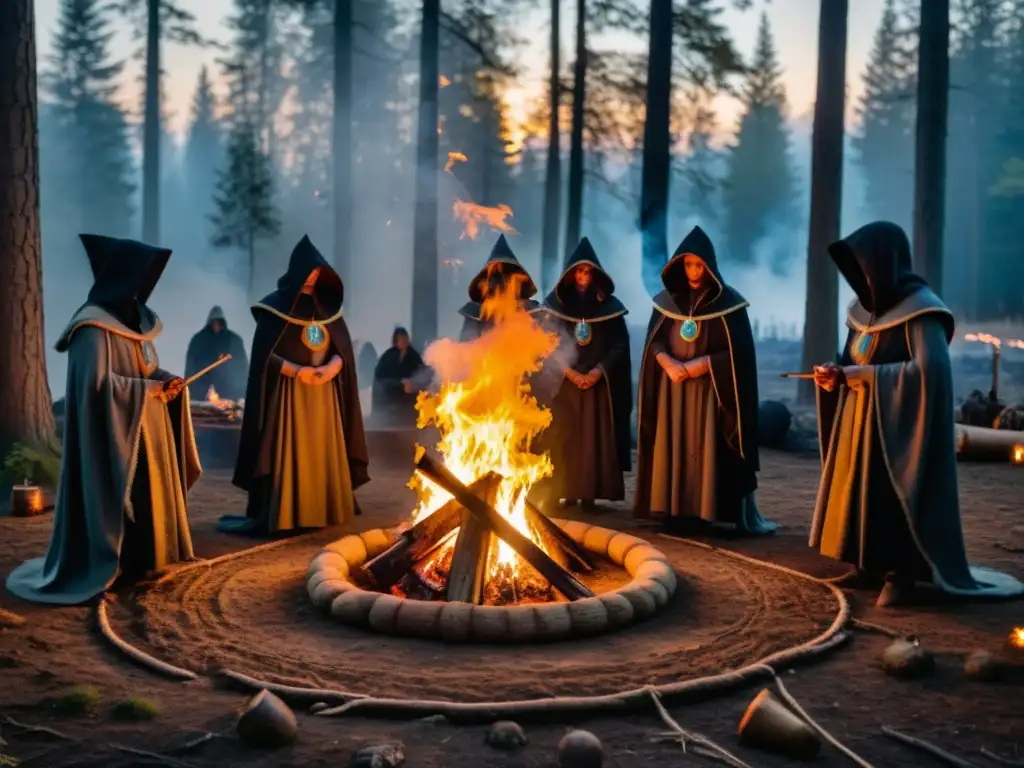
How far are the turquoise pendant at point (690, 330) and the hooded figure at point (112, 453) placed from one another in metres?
4.57

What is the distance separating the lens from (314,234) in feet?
150

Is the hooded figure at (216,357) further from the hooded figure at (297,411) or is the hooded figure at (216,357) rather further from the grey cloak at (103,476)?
the grey cloak at (103,476)

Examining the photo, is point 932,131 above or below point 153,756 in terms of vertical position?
above

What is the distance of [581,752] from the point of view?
400cm

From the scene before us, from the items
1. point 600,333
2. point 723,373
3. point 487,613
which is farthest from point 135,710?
→ point 600,333

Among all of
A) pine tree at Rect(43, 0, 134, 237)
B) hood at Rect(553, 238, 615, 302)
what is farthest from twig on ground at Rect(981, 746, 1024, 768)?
pine tree at Rect(43, 0, 134, 237)

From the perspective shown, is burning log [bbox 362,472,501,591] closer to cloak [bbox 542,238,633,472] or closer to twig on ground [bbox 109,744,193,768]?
twig on ground [bbox 109,744,193,768]

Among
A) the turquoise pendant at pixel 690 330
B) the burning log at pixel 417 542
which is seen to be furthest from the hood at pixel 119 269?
the turquoise pendant at pixel 690 330

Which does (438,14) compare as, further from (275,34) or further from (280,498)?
(275,34)

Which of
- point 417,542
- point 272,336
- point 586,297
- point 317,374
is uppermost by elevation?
point 586,297

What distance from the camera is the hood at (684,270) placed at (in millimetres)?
8812

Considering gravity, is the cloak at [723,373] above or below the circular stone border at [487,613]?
above

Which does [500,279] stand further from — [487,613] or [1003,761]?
[1003,761]

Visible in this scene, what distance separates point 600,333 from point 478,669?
17.3ft
